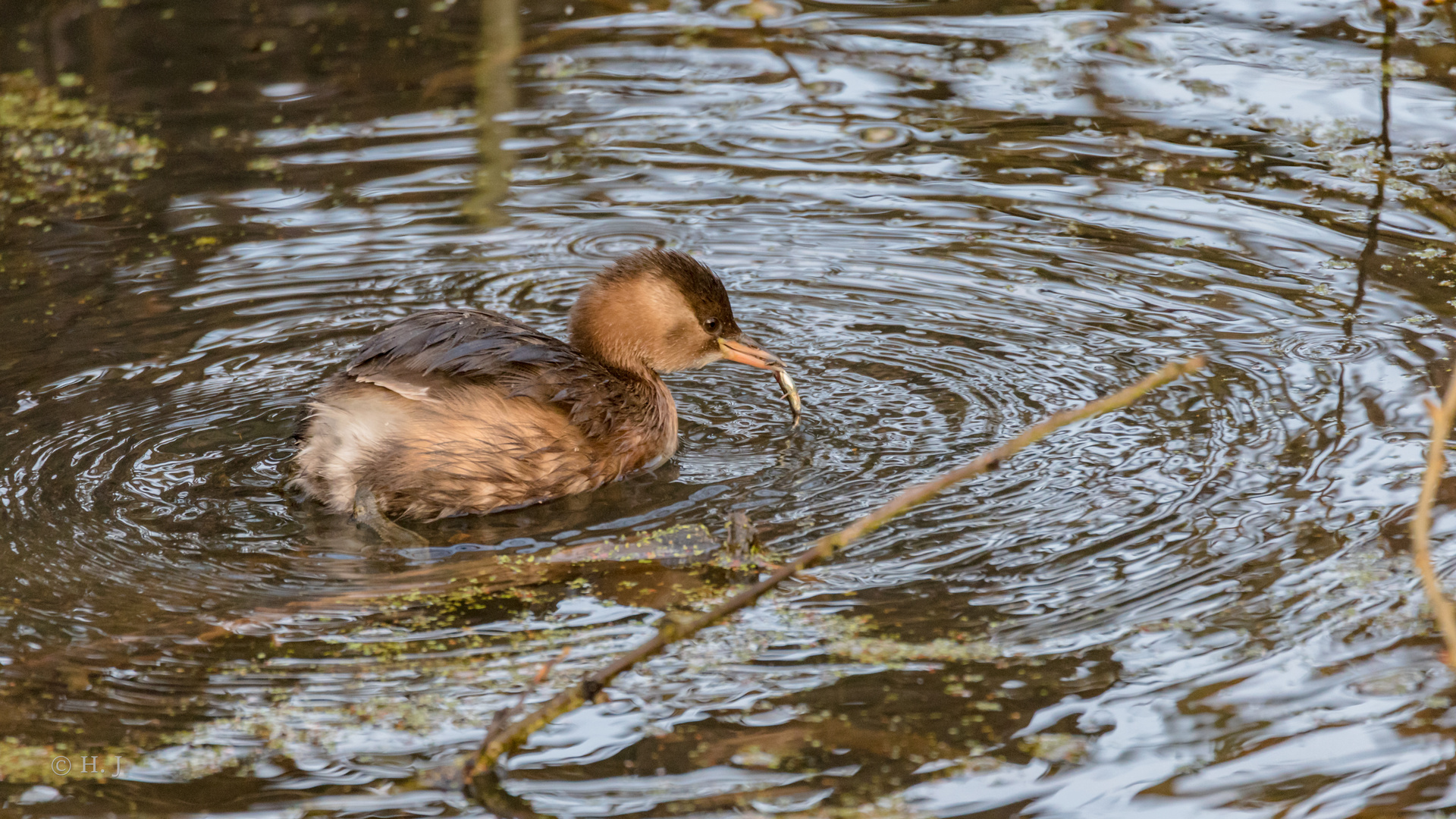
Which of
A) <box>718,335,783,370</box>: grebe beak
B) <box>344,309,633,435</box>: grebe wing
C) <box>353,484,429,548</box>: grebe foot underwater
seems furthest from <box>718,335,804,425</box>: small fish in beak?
<box>353,484,429,548</box>: grebe foot underwater

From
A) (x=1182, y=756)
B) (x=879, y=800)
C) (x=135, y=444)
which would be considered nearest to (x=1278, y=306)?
(x=1182, y=756)

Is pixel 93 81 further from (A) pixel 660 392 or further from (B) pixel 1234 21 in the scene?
(B) pixel 1234 21

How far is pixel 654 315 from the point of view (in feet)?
17.9

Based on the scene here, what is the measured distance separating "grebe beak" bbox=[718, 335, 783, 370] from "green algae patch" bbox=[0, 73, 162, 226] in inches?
141

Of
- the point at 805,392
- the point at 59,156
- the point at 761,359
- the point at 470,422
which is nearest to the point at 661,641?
the point at 470,422

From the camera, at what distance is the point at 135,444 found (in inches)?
208

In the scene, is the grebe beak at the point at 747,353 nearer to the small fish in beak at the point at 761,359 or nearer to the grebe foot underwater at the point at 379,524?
the small fish in beak at the point at 761,359

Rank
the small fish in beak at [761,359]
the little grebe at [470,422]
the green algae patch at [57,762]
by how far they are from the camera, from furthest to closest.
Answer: the small fish in beak at [761,359] < the little grebe at [470,422] < the green algae patch at [57,762]

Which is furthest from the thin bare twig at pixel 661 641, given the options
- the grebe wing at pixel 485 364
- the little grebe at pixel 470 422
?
the grebe wing at pixel 485 364

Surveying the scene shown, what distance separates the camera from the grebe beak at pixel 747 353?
5457 mm

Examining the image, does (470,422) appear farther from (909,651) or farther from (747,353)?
(909,651)

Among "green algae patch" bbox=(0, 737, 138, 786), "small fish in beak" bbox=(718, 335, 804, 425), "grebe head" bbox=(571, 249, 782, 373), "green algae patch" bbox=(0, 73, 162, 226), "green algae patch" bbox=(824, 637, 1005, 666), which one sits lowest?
"green algae patch" bbox=(824, 637, 1005, 666)

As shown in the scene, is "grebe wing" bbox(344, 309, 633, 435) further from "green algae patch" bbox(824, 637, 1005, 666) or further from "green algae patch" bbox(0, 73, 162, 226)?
"green algae patch" bbox(0, 73, 162, 226)

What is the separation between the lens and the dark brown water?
11.8ft
